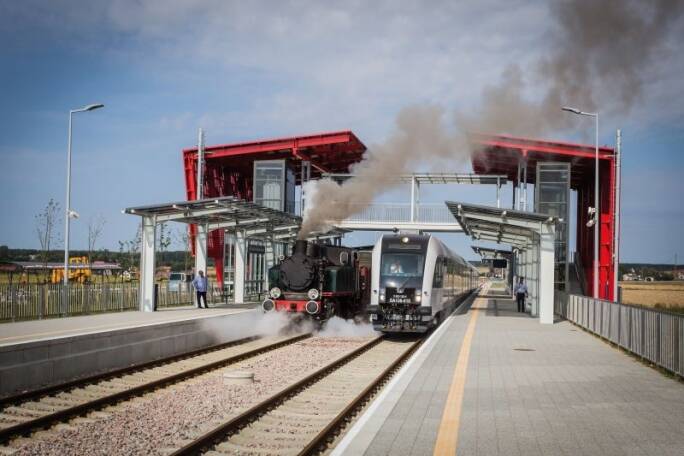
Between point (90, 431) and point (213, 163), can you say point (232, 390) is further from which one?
point (213, 163)

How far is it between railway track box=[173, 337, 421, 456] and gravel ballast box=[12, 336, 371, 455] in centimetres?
37

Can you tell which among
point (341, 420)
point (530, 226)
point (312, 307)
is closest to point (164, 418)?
point (341, 420)

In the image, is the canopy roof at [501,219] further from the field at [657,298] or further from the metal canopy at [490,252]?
the metal canopy at [490,252]

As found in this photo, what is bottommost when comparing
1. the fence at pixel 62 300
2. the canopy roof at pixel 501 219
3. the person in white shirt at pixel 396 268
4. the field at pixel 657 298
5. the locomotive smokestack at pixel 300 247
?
the field at pixel 657 298

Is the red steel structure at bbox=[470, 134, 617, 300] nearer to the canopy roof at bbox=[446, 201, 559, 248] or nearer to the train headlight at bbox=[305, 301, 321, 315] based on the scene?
the canopy roof at bbox=[446, 201, 559, 248]

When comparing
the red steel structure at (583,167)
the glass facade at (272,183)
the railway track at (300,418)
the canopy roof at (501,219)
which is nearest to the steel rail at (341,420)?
the railway track at (300,418)

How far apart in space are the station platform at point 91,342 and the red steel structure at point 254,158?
1605cm

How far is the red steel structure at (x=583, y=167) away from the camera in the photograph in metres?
33.7

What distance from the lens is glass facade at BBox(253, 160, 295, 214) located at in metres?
37.3

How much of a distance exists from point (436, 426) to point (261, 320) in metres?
14.5

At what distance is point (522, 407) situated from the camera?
8828 mm

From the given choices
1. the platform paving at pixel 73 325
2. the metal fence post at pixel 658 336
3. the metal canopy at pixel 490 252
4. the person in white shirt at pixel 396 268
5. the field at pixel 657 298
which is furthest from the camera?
the metal canopy at pixel 490 252

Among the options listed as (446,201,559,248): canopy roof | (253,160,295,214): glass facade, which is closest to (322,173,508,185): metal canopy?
→ (253,160,295,214): glass facade

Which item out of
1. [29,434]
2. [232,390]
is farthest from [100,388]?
[29,434]
